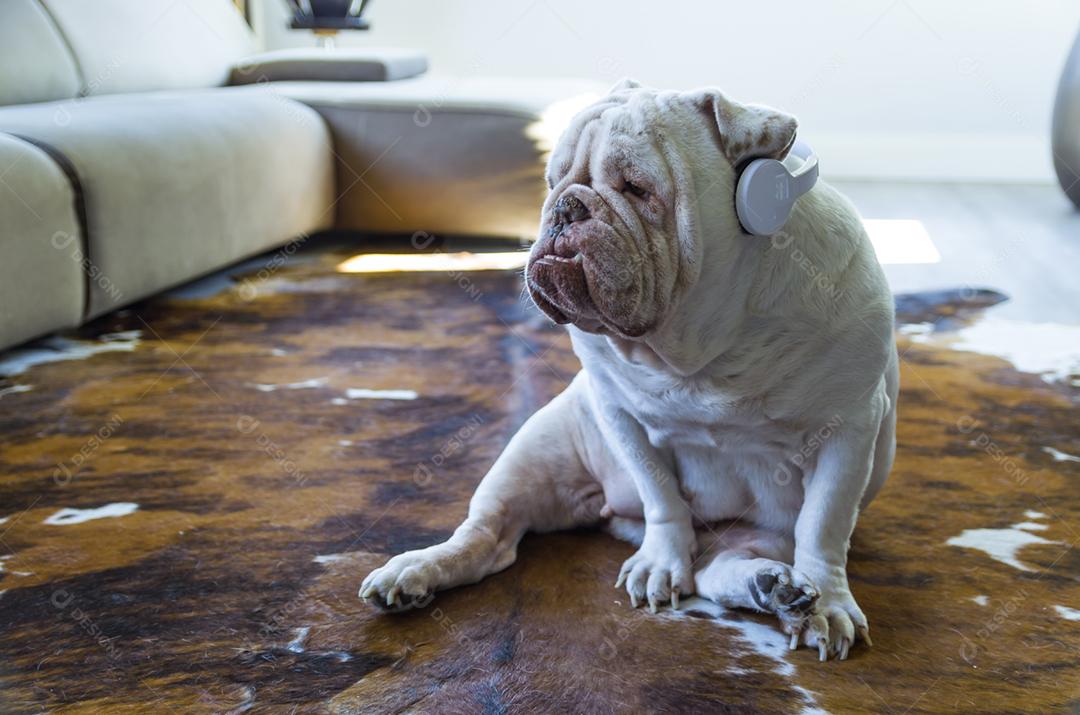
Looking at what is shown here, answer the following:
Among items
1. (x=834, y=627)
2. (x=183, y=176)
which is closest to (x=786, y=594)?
(x=834, y=627)

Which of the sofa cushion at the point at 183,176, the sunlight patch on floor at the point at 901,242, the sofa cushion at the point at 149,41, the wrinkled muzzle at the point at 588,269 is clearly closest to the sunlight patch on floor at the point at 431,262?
the sofa cushion at the point at 183,176

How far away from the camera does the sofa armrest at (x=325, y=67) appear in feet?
14.7

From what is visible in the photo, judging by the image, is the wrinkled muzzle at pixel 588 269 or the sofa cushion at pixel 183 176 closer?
the wrinkled muzzle at pixel 588 269

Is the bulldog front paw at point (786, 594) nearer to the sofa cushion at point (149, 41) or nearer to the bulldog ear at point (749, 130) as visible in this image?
the bulldog ear at point (749, 130)

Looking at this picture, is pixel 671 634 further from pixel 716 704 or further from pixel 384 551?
pixel 384 551

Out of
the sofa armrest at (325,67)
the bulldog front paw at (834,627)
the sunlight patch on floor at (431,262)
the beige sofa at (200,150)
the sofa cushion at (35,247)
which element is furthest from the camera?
the sofa armrest at (325,67)

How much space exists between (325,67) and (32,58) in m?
1.30

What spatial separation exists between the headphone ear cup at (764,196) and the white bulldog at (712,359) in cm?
2

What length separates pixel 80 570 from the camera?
5.31ft

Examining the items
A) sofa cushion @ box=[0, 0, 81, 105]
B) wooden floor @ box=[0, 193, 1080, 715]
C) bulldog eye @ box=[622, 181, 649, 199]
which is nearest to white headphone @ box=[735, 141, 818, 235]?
bulldog eye @ box=[622, 181, 649, 199]

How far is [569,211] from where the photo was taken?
131 cm

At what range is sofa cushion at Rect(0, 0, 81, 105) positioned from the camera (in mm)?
3357

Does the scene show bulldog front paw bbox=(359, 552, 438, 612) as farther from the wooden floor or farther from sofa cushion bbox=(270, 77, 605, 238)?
sofa cushion bbox=(270, 77, 605, 238)

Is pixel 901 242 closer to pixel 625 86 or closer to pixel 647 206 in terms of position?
pixel 625 86
